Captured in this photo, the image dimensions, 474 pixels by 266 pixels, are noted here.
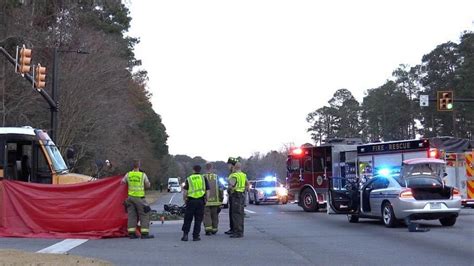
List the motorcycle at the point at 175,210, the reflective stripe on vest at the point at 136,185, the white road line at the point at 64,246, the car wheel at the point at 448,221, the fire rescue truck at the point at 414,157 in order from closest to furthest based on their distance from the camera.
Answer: the white road line at the point at 64,246, the reflective stripe on vest at the point at 136,185, the car wheel at the point at 448,221, the motorcycle at the point at 175,210, the fire rescue truck at the point at 414,157

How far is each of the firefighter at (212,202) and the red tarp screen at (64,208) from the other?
7.12 ft

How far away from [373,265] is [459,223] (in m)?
9.60

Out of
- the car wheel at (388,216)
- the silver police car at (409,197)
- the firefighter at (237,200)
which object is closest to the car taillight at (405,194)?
the silver police car at (409,197)

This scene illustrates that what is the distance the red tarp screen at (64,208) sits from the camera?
15.1 meters

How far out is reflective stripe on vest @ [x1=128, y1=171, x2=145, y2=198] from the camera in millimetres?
14680

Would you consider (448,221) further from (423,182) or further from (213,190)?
(213,190)

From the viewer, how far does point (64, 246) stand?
1296cm

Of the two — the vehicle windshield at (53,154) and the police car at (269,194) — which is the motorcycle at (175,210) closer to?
the vehicle windshield at (53,154)

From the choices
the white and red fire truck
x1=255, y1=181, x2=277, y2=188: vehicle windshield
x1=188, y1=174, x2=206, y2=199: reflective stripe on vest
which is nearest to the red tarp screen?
x1=188, y1=174, x2=206, y2=199: reflective stripe on vest

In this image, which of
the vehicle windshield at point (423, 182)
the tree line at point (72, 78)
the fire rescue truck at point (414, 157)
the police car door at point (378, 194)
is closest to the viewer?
the vehicle windshield at point (423, 182)

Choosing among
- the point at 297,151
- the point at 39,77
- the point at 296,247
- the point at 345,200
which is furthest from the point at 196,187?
the point at 297,151

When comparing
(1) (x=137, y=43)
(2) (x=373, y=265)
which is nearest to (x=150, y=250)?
(2) (x=373, y=265)

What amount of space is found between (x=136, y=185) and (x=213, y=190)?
214cm

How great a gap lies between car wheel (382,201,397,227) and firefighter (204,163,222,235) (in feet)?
16.9
